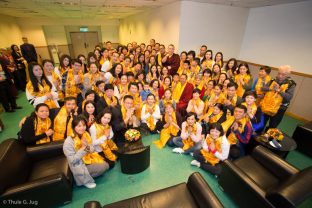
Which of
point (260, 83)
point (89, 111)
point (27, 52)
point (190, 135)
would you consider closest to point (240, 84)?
point (260, 83)

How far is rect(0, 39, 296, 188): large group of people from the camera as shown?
2186mm

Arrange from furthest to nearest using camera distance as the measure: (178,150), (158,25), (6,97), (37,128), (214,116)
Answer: (158,25) < (6,97) < (214,116) < (178,150) < (37,128)

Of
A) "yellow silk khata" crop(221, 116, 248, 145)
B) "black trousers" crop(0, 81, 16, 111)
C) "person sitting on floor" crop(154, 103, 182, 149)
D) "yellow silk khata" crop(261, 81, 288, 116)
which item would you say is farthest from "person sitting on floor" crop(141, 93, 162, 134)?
"black trousers" crop(0, 81, 16, 111)

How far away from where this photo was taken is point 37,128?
219cm

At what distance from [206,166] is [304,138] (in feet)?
6.81

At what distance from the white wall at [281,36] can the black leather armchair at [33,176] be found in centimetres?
602

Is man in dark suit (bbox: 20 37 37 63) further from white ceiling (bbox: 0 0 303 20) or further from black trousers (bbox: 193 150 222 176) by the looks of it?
black trousers (bbox: 193 150 222 176)

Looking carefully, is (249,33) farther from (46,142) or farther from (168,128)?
(46,142)

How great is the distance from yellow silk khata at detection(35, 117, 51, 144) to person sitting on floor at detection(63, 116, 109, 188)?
568 millimetres

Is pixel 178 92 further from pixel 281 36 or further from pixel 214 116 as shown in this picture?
pixel 281 36

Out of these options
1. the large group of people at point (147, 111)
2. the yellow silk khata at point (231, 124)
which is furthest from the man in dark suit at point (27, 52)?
the yellow silk khata at point (231, 124)

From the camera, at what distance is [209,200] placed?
56.4 inches

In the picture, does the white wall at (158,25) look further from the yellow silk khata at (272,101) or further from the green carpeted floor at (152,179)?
the green carpeted floor at (152,179)

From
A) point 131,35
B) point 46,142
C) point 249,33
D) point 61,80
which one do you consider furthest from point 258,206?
point 131,35
